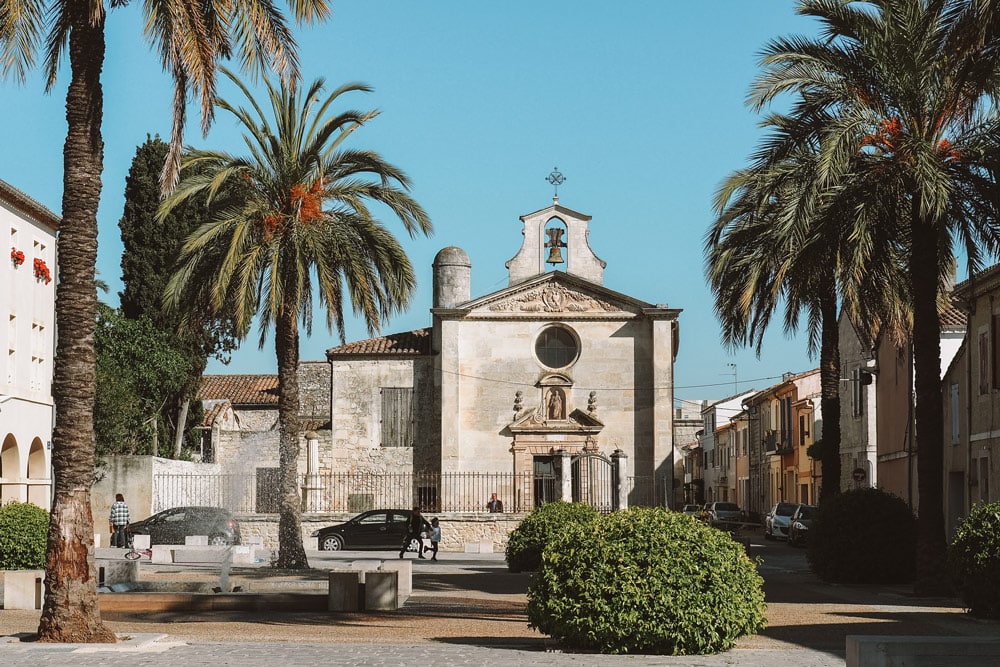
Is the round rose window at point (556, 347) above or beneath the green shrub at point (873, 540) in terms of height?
above

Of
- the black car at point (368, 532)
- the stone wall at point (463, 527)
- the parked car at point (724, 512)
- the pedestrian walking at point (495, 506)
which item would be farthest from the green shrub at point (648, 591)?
the parked car at point (724, 512)

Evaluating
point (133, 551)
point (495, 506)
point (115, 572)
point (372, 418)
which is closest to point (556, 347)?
point (372, 418)

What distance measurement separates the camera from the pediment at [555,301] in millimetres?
51531

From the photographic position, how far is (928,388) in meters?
20.8

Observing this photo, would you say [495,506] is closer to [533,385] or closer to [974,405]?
[533,385]

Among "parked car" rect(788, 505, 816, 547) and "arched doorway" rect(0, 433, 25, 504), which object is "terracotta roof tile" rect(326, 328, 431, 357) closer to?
"parked car" rect(788, 505, 816, 547)

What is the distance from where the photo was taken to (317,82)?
2483 centimetres

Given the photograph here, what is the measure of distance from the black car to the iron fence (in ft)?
7.17

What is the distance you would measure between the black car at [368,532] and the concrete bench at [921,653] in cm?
3030

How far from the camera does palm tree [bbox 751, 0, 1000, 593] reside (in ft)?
66.9

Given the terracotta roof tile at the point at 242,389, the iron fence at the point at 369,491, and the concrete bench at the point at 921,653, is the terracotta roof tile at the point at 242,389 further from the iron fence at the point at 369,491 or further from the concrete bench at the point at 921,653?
the concrete bench at the point at 921,653

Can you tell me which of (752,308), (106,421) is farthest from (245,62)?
(106,421)

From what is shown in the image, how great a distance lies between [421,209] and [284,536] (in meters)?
6.70

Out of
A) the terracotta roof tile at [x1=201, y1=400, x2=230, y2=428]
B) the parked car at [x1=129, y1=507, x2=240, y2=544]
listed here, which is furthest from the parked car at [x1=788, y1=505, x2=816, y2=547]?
the terracotta roof tile at [x1=201, y1=400, x2=230, y2=428]
